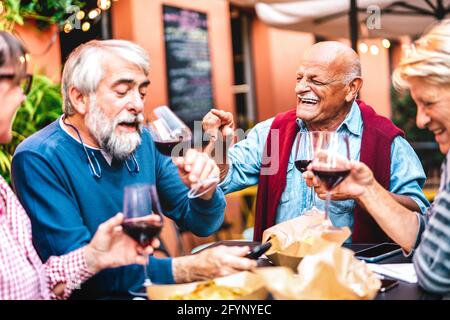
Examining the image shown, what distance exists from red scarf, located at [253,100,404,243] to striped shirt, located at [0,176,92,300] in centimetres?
153

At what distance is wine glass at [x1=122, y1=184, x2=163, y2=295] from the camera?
6.08 feet

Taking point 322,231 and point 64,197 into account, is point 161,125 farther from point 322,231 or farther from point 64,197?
point 322,231

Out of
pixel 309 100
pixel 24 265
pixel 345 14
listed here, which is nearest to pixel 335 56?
pixel 309 100

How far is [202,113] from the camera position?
7.12 metres

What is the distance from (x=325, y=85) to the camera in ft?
10.9

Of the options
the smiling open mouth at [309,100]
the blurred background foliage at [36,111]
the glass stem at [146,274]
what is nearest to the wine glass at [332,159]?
the glass stem at [146,274]

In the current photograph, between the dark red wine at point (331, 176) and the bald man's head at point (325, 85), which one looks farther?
the bald man's head at point (325, 85)

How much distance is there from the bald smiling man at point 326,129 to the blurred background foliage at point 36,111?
1415 millimetres

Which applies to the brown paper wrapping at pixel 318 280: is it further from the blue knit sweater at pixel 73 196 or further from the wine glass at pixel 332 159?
the blue knit sweater at pixel 73 196

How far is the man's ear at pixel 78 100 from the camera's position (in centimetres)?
242

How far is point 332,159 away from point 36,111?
8.91 feet

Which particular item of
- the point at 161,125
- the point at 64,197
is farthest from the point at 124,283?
the point at 161,125
